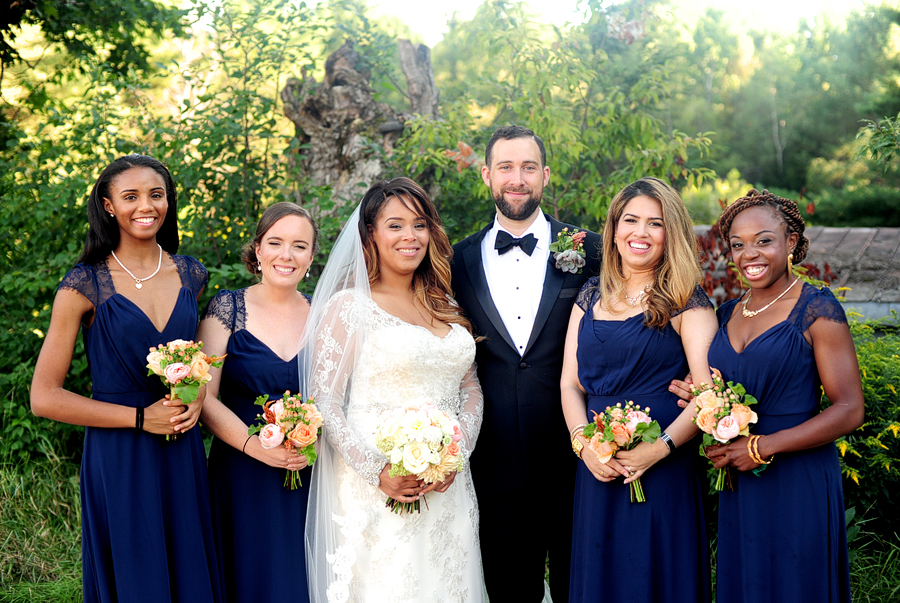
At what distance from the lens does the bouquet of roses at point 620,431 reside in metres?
3.18

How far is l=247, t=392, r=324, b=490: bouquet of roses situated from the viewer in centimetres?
320

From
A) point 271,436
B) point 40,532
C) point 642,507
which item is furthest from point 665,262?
point 40,532

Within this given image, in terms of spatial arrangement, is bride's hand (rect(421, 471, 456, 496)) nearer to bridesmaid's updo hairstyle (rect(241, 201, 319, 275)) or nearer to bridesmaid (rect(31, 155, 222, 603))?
bridesmaid (rect(31, 155, 222, 603))

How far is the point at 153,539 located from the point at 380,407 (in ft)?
3.88

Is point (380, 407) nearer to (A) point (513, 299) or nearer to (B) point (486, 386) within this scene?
(B) point (486, 386)

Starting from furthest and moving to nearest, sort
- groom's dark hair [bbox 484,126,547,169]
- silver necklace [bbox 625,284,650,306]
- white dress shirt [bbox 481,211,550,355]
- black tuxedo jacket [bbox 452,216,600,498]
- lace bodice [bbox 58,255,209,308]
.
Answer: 1. groom's dark hair [bbox 484,126,547,169]
2. white dress shirt [bbox 481,211,550,355]
3. black tuxedo jacket [bbox 452,216,600,498]
4. silver necklace [bbox 625,284,650,306]
5. lace bodice [bbox 58,255,209,308]

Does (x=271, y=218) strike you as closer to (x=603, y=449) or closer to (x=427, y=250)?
(x=427, y=250)

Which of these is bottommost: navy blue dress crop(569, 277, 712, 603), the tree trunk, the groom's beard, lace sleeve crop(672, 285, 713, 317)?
navy blue dress crop(569, 277, 712, 603)

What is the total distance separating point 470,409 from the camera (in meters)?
3.84

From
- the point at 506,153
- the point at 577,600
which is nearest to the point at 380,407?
the point at 577,600

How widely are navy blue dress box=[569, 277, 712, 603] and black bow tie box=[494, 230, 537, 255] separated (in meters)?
0.77

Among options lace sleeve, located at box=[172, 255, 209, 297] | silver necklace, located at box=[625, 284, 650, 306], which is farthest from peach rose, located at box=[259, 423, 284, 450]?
silver necklace, located at box=[625, 284, 650, 306]

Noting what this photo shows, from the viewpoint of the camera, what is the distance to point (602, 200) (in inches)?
237

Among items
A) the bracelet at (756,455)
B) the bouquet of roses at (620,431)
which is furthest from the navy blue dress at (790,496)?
the bouquet of roses at (620,431)
